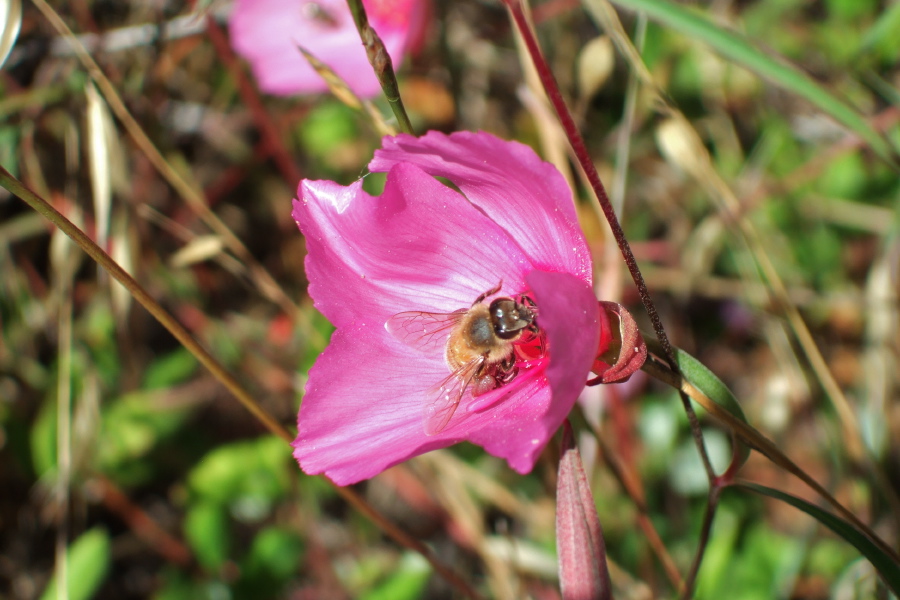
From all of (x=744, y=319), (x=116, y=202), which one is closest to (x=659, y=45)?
(x=744, y=319)

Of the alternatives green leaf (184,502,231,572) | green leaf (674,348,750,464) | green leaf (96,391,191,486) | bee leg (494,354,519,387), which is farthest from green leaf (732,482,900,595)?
green leaf (96,391,191,486)

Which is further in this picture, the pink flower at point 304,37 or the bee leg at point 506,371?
the pink flower at point 304,37

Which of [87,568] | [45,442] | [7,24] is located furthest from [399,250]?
[45,442]

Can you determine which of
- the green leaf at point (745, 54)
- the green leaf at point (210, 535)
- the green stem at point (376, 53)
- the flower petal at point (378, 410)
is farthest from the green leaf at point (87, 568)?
the green leaf at point (745, 54)

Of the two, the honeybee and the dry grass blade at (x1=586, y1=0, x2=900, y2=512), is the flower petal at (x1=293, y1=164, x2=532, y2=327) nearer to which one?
the honeybee

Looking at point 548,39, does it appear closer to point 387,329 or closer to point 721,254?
point 721,254

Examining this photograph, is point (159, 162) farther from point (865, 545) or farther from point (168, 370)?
point (865, 545)

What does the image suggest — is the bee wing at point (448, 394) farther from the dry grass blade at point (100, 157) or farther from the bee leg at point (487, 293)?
the dry grass blade at point (100, 157)
